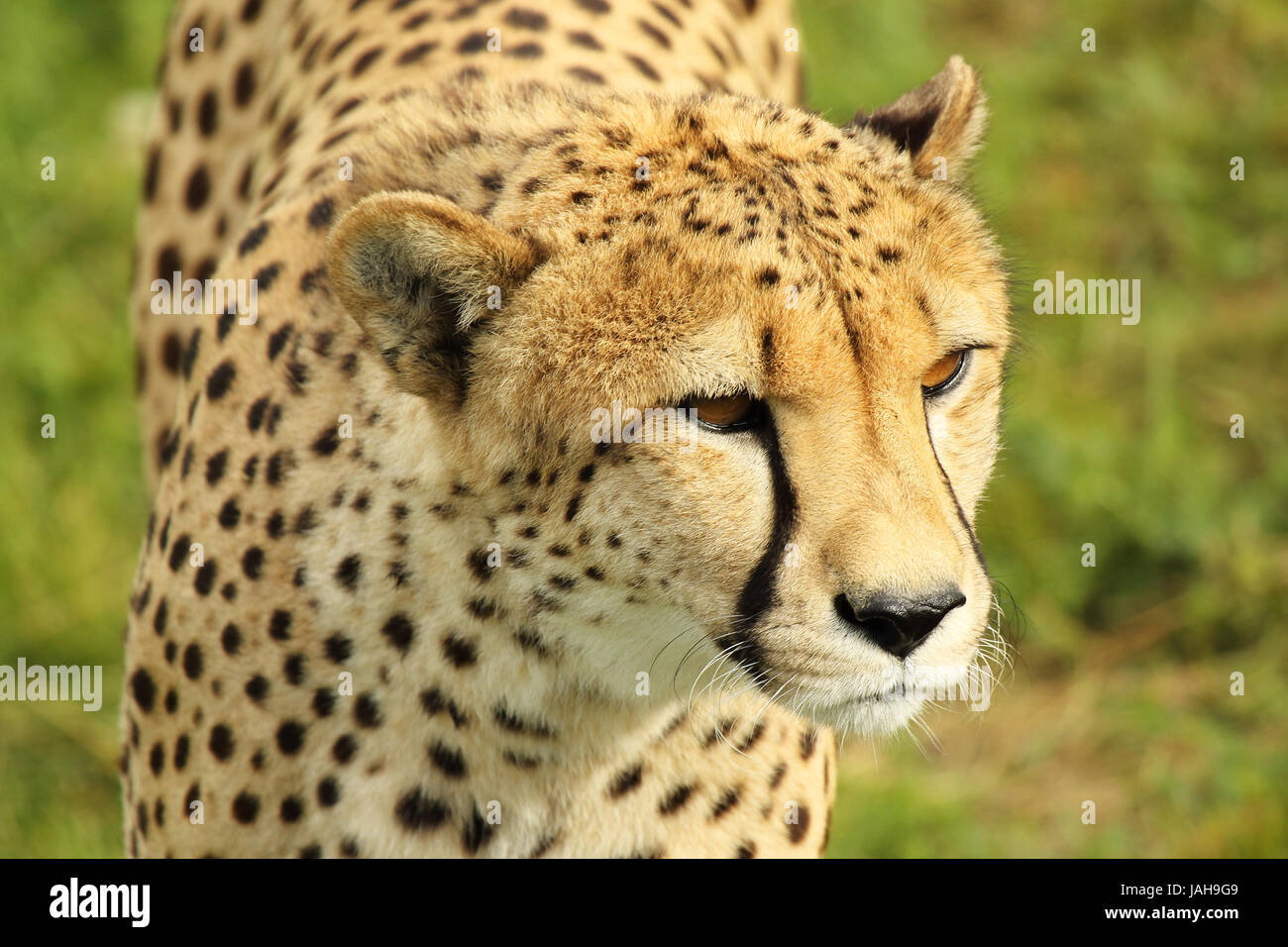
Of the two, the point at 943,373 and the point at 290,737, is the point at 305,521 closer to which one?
the point at 290,737

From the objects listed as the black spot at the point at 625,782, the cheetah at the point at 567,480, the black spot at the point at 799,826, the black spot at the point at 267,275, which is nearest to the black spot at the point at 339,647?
the cheetah at the point at 567,480

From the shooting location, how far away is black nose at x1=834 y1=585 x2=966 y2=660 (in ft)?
5.56

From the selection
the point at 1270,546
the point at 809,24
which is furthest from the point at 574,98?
the point at 809,24

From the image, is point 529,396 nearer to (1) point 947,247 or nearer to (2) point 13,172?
(1) point 947,247

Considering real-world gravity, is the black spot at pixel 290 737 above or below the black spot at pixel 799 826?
above

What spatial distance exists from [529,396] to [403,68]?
91cm

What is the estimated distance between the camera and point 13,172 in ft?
14.7

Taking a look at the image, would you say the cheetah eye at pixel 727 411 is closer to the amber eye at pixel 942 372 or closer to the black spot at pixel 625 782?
the amber eye at pixel 942 372

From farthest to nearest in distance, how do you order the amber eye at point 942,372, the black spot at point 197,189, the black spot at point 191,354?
the black spot at point 197,189 → the black spot at point 191,354 → the amber eye at point 942,372

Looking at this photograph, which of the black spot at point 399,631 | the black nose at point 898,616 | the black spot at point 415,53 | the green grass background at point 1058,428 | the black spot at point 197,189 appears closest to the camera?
the black nose at point 898,616

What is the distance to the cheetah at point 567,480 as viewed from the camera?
178 cm

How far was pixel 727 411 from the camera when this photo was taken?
1.79m

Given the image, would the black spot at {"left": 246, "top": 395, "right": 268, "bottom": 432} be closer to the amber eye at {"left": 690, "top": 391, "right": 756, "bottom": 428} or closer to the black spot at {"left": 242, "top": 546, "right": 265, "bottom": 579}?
the black spot at {"left": 242, "top": 546, "right": 265, "bottom": 579}
